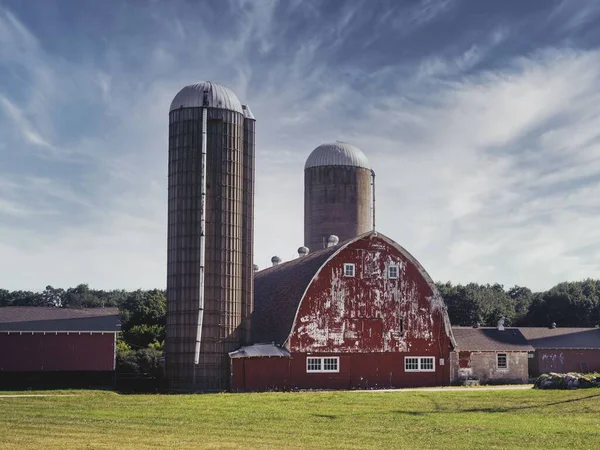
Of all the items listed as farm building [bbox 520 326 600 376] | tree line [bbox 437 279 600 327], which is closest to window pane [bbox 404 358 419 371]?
farm building [bbox 520 326 600 376]

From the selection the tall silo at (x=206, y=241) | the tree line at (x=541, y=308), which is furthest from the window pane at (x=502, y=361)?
the tree line at (x=541, y=308)

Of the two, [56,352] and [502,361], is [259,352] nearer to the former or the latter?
[56,352]

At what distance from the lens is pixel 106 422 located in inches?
984

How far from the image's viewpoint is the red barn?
43.3 metres

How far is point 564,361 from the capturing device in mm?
56438

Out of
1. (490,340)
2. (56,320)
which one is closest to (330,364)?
(490,340)

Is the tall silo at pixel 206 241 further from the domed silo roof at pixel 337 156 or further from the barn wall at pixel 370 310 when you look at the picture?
the domed silo roof at pixel 337 156

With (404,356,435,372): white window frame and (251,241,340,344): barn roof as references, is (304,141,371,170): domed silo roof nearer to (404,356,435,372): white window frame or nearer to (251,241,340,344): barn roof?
(251,241,340,344): barn roof

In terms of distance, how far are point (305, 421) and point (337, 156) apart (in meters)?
42.0

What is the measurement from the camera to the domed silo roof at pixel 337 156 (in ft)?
216

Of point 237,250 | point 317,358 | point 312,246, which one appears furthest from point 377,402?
point 312,246

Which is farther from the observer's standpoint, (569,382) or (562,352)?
(562,352)

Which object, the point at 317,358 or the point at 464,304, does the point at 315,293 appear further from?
the point at 464,304

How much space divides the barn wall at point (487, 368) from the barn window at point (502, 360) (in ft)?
0.62
